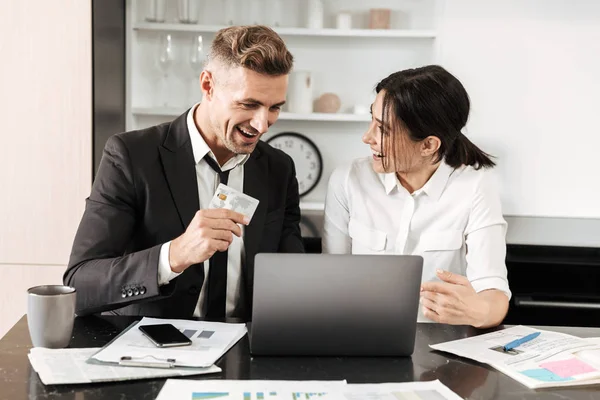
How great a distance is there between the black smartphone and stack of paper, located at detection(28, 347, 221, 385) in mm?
108

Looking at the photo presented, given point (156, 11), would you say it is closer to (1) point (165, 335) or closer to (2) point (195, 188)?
(2) point (195, 188)

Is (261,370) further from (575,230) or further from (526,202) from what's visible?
(526,202)

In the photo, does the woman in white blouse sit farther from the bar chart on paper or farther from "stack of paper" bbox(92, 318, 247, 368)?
the bar chart on paper

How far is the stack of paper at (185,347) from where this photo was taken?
130 centimetres

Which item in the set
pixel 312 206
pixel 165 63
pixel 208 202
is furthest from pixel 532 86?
pixel 208 202

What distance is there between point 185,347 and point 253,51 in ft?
2.65

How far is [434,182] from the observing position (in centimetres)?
217

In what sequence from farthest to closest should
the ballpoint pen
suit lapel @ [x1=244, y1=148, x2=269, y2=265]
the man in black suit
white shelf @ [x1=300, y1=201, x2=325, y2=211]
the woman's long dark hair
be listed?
1. white shelf @ [x1=300, y1=201, x2=325, y2=211]
2. the woman's long dark hair
3. suit lapel @ [x1=244, y1=148, x2=269, y2=265]
4. the man in black suit
5. the ballpoint pen

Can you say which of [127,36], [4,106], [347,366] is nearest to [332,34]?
[127,36]

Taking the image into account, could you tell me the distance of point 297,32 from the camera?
3.27 m

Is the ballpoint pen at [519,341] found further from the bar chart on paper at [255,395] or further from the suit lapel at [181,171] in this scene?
the suit lapel at [181,171]

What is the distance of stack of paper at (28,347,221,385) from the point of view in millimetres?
1212

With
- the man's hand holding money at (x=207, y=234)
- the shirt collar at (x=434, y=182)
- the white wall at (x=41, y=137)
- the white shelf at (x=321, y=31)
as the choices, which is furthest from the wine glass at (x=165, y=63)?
the man's hand holding money at (x=207, y=234)

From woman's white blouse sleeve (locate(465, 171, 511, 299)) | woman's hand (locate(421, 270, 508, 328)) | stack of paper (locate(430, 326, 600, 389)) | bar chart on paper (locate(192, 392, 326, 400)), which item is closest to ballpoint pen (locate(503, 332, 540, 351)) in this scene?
stack of paper (locate(430, 326, 600, 389))
